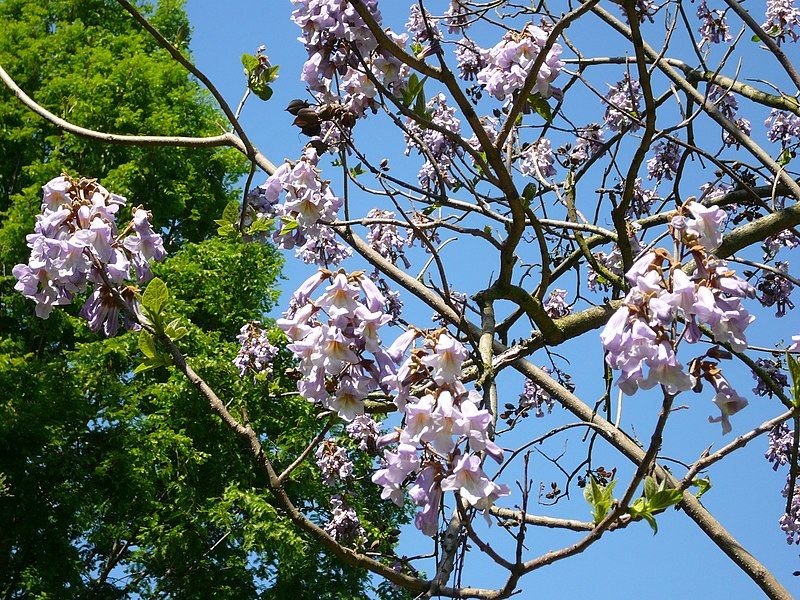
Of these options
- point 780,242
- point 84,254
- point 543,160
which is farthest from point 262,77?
point 780,242

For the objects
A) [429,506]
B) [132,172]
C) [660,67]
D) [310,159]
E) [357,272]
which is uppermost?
[132,172]

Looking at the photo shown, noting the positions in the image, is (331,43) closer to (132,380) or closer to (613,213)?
(613,213)

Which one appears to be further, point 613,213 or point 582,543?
point 613,213

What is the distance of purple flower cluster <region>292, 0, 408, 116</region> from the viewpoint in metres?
2.13

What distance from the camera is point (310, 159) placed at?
2355 mm

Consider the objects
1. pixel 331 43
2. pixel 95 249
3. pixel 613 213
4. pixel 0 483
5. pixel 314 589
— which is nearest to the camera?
pixel 95 249

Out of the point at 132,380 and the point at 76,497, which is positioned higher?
the point at 132,380

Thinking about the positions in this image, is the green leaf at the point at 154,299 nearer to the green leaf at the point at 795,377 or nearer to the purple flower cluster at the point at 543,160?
the green leaf at the point at 795,377

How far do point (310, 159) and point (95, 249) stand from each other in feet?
2.18

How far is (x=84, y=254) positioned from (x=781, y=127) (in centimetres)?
489

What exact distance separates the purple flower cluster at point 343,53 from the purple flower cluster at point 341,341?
2.32ft

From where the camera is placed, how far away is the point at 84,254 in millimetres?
1924

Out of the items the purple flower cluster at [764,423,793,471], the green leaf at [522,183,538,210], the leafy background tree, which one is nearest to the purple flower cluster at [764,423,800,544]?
the purple flower cluster at [764,423,793,471]

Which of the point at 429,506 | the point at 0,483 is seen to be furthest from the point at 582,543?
the point at 0,483
